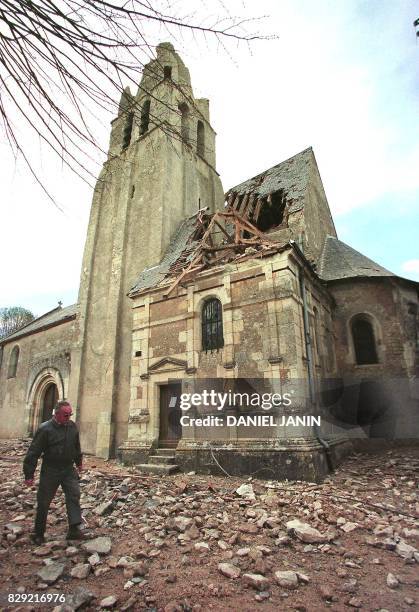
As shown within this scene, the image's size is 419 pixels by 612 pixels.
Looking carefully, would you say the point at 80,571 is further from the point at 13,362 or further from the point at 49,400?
the point at 13,362

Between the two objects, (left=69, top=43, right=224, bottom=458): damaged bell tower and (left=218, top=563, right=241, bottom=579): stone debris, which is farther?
(left=69, top=43, right=224, bottom=458): damaged bell tower

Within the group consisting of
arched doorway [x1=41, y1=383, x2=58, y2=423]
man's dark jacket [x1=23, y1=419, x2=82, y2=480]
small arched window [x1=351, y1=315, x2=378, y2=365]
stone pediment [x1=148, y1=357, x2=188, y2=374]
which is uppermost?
small arched window [x1=351, y1=315, x2=378, y2=365]

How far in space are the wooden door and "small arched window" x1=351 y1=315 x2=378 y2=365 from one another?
6594mm

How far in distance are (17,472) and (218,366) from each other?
6024 mm

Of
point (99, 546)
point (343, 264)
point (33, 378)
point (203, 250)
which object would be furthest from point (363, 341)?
point (33, 378)

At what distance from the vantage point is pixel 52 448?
16.2ft

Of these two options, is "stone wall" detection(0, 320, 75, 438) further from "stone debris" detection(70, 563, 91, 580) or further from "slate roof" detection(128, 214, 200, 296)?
"stone debris" detection(70, 563, 91, 580)

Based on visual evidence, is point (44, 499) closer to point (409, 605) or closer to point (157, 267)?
point (409, 605)

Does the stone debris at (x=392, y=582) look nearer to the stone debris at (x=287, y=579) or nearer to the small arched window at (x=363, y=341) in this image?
the stone debris at (x=287, y=579)

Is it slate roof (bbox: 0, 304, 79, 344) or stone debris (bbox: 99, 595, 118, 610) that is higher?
slate roof (bbox: 0, 304, 79, 344)

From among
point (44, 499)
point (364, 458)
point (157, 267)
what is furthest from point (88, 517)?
point (157, 267)

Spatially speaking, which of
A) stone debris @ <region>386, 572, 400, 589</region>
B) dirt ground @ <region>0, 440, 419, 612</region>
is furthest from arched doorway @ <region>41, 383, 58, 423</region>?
stone debris @ <region>386, 572, 400, 589</region>

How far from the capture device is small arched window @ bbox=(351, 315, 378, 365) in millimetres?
12461

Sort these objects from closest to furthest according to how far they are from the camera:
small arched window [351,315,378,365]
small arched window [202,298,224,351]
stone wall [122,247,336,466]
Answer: stone wall [122,247,336,466], small arched window [202,298,224,351], small arched window [351,315,378,365]
